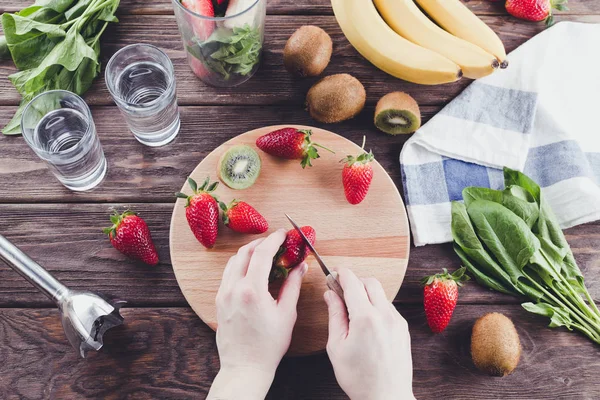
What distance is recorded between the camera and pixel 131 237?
3.86 feet

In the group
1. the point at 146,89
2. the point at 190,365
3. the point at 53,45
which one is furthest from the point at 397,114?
the point at 53,45

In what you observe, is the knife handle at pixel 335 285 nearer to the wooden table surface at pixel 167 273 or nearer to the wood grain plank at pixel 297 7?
the wooden table surface at pixel 167 273

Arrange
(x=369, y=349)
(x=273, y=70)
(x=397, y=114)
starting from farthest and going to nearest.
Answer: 1. (x=273, y=70)
2. (x=397, y=114)
3. (x=369, y=349)

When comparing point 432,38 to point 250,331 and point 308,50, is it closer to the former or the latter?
point 308,50

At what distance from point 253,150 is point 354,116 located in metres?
0.27

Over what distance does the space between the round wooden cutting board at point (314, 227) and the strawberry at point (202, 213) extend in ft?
0.13

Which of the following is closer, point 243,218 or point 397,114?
point 243,218

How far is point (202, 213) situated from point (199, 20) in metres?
0.41

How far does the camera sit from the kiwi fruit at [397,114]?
1297mm

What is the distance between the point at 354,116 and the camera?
4.51 feet

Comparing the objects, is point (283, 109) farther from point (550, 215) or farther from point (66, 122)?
point (550, 215)

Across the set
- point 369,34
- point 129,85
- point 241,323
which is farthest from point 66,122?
point 369,34

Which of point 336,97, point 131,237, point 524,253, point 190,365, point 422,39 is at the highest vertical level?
point 422,39

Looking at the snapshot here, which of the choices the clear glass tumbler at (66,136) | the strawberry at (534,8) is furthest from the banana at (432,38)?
the clear glass tumbler at (66,136)
